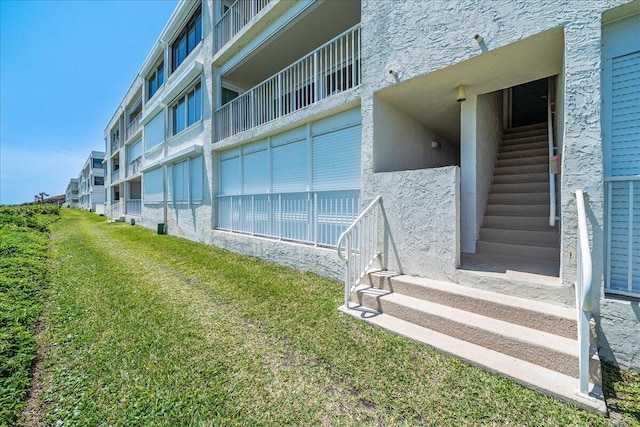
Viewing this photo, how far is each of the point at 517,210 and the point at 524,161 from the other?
1.63 m

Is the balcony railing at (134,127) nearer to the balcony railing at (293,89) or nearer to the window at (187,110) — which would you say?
the window at (187,110)

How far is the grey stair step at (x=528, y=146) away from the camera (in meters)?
6.32

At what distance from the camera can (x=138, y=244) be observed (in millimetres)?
10398

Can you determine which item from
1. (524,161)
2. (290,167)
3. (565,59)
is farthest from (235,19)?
(524,161)

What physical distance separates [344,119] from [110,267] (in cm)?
691

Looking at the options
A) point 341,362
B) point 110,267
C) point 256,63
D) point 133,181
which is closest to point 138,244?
point 110,267

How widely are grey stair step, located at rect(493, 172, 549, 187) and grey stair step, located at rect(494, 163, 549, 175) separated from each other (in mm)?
128

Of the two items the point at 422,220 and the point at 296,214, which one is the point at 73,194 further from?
the point at 422,220

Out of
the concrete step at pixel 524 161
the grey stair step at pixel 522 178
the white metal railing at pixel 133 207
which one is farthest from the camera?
the white metal railing at pixel 133 207

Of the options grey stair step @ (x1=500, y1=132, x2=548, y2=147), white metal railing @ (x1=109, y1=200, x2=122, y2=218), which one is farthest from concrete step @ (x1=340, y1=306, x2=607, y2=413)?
white metal railing @ (x1=109, y1=200, x2=122, y2=218)

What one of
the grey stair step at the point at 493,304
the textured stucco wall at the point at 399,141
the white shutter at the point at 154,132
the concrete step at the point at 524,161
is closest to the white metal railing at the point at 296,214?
the textured stucco wall at the point at 399,141

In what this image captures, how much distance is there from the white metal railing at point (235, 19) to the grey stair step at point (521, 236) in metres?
8.04

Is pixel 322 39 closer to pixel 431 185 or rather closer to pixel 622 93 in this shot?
pixel 431 185

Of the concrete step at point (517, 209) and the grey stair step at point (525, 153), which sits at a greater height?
the grey stair step at point (525, 153)
